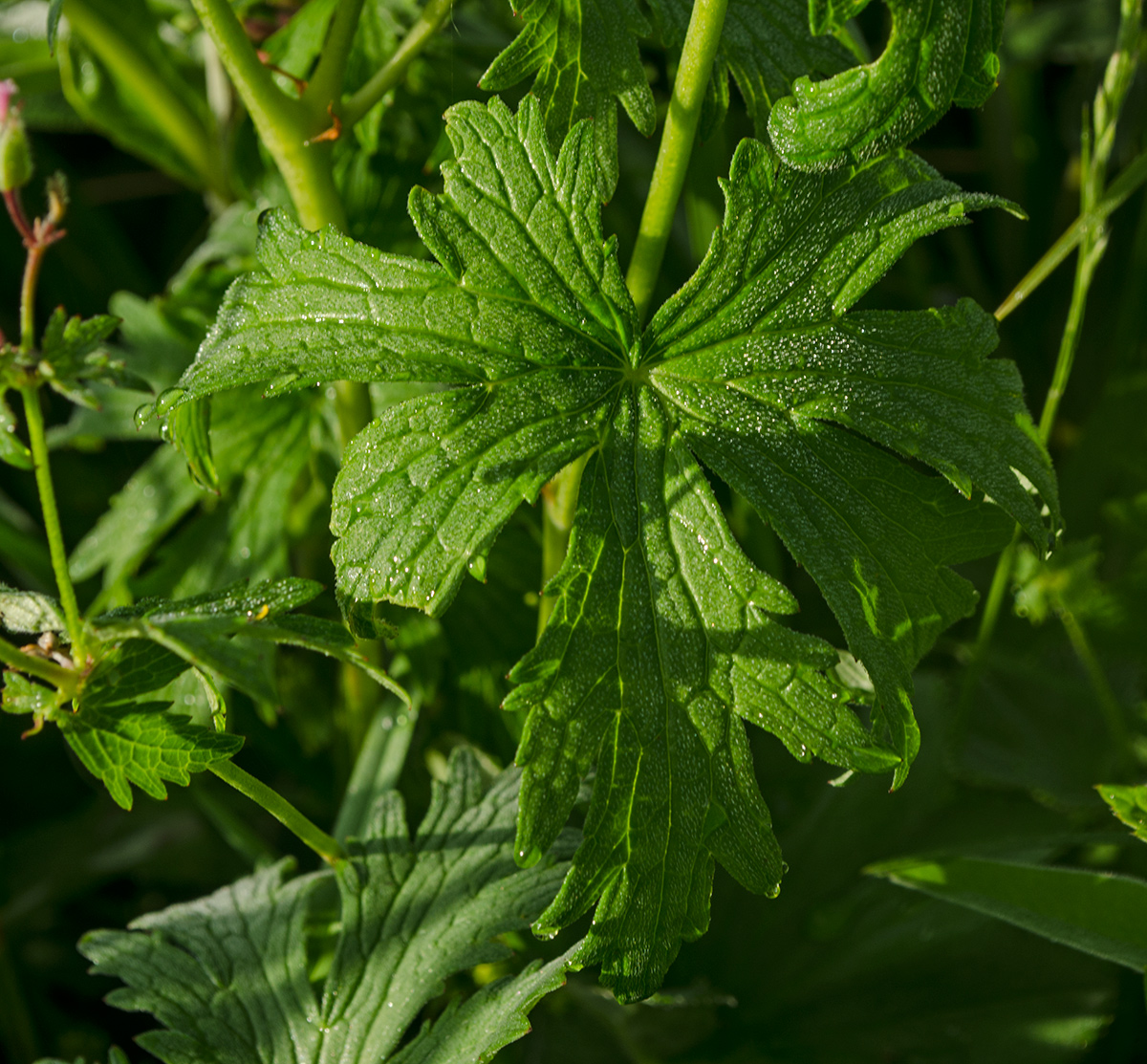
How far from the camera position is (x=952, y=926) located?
49.5 inches

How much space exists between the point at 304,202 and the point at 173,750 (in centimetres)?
53

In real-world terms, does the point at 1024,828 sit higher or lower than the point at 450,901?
lower

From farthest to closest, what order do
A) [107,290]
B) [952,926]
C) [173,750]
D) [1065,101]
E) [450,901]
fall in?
1. [1065,101]
2. [107,290]
3. [952,926]
4. [450,901]
5. [173,750]

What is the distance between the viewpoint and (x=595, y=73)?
87 cm

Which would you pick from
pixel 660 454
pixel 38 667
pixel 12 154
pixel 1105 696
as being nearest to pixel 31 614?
pixel 38 667

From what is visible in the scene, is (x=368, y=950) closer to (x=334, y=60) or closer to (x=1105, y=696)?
(x=334, y=60)

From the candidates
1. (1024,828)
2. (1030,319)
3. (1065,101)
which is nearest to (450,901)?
(1024,828)

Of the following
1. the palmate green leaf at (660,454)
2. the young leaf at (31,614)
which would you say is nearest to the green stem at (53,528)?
the young leaf at (31,614)

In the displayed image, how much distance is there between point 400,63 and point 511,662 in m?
0.64

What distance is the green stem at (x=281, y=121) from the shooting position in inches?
36.1

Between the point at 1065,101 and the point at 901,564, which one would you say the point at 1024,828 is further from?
the point at 1065,101

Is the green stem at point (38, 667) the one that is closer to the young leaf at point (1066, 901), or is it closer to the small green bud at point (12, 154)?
the small green bud at point (12, 154)

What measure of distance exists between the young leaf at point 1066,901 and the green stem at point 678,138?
60 centimetres

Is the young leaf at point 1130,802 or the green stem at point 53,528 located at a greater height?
the green stem at point 53,528
